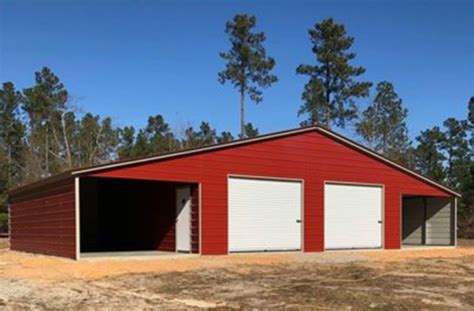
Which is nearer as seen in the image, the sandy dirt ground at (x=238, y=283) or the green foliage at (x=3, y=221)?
the sandy dirt ground at (x=238, y=283)

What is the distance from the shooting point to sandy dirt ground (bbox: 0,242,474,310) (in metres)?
9.73

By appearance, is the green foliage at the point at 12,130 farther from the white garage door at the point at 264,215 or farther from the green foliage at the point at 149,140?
the white garage door at the point at 264,215

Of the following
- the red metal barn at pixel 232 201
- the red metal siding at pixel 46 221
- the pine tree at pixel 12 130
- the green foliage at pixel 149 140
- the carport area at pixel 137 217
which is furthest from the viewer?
the pine tree at pixel 12 130

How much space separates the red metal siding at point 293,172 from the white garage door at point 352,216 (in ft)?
1.06

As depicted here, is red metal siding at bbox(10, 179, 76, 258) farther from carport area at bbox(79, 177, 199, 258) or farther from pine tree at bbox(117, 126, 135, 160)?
pine tree at bbox(117, 126, 135, 160)

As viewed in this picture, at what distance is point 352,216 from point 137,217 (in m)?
7.78

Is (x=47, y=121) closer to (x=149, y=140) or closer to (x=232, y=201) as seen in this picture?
(x=149, y=140)

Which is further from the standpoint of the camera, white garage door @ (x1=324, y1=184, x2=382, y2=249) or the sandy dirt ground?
white garage door @ (x1=324, y1=184, x2=382, y2=249)

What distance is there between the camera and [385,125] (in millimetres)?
52188

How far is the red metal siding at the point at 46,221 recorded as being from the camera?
1781 cm

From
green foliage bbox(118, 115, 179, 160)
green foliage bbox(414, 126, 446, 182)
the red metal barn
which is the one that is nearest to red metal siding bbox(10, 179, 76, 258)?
the red metal barn

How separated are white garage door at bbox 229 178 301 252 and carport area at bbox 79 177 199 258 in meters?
1.39

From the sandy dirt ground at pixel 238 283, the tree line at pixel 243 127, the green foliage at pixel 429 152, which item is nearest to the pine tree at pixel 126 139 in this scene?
the tree line at pixel 243 127

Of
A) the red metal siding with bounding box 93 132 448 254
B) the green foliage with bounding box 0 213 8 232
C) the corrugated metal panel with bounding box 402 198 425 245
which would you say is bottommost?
the green foliage with bounding box 0 213 8 232
